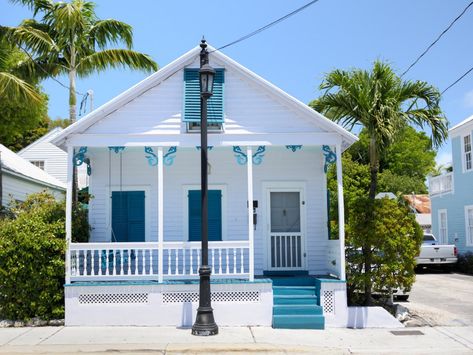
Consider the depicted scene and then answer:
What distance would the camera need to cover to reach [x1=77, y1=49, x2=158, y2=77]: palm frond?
54.4ft

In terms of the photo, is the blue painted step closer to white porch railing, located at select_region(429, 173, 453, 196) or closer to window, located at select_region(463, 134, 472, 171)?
window, located at select_region(463, 134, 472, 171)

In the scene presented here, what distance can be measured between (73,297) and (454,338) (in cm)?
→ 742

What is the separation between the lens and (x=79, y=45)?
644 inches

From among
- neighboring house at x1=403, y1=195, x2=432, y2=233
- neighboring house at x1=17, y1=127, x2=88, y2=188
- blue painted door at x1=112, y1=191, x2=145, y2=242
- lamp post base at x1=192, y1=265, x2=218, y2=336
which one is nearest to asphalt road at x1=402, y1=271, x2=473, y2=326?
lamp post base at x1=192, y1=265, x2=218, y2=336

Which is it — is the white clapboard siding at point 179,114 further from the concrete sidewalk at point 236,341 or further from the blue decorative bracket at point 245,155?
the concrete sidewalk at point 236,341

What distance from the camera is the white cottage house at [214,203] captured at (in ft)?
36.3

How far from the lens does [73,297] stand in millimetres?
11039

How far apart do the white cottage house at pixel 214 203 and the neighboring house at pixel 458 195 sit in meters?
12.2

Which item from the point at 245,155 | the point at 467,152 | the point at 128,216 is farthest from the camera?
the point at 467,152

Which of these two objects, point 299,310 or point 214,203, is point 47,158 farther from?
point 299,310

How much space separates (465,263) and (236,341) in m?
15.7

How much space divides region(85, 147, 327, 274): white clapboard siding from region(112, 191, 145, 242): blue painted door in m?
0.15

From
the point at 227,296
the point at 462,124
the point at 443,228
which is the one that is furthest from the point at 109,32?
the point at 443,228

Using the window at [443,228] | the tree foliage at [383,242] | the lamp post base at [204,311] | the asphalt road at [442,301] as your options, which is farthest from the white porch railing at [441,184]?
the lamp post base at [204,311]
